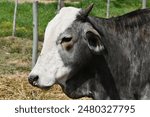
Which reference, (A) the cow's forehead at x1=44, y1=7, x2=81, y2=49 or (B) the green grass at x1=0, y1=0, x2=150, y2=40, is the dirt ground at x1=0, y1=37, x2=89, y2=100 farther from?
(A) the cow's forehead at x1=44, y1=7, x2=81, y2=49

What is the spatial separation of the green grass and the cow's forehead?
444 inches

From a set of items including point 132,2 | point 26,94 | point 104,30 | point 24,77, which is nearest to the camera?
point 104,30

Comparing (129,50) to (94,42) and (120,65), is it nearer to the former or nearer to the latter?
(120,65)

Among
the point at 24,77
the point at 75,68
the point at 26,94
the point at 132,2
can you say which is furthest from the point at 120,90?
the point at 132,2

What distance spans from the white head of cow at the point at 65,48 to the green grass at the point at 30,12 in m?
11.4

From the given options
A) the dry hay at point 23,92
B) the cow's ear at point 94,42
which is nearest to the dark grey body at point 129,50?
the cow's ear at point 94,42

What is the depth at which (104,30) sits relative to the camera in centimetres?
489

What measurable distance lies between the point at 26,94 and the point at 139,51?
147 inches

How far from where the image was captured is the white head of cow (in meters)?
4.57

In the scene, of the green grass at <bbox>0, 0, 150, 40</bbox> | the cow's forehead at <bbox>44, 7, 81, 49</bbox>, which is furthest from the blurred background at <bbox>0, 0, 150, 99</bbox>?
the cow's forehead at <bbox>44, 7, 81, 49</bbox>

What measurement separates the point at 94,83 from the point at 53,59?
53 centimetres

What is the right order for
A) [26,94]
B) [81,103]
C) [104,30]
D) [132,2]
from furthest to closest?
[132,2] < [26,94] < [104,30] < [81,103]

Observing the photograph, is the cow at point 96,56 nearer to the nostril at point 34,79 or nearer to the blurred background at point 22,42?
the nostril at point 34,79

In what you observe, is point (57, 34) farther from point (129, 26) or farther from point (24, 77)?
point (24, 77)
